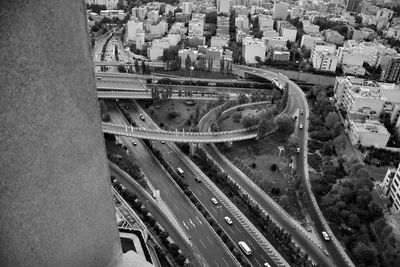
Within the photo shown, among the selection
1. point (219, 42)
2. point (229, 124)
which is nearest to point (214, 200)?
point (229, 124)

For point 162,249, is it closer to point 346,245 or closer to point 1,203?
point 346,245

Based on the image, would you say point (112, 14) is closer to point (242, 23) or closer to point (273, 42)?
point (242, 23)

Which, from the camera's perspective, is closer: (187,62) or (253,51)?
(187,62)

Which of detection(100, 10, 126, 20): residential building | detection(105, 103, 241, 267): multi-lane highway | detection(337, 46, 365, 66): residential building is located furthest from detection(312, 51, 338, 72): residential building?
detection(100, 10, 126, 20): residential building

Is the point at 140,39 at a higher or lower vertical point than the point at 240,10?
lower

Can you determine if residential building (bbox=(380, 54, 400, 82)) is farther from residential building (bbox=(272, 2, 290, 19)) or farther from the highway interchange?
residential building (bbox=(272, 2, 290, 19))

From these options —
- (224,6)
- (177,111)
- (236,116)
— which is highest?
(224,6)

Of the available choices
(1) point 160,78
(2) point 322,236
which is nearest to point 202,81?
(1) point 160,78
